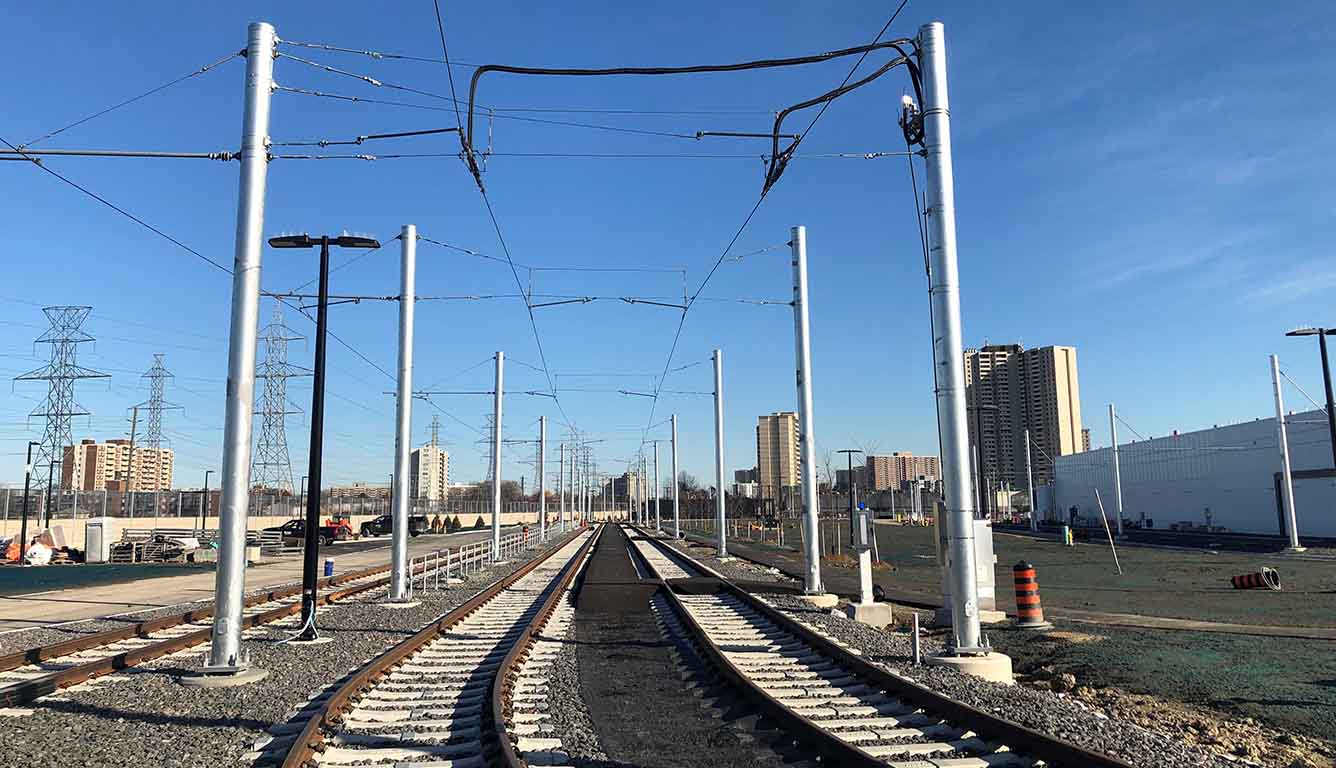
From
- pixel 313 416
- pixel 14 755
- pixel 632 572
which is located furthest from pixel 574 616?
pixel 632 572

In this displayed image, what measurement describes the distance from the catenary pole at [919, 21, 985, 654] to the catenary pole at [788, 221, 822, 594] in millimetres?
8173

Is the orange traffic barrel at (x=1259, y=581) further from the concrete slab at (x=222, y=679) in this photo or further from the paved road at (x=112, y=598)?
the paved road at (x=112, y=598)

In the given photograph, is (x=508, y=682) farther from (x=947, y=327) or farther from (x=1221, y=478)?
(x=1221, y=478)

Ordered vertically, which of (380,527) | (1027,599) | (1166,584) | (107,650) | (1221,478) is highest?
(1221,478)

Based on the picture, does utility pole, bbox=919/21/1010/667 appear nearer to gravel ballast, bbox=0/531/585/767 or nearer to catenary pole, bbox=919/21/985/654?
catenary pole, bbox=919/21/985/654

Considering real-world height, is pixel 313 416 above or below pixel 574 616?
above

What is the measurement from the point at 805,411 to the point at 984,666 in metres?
10.4

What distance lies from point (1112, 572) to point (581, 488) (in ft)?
299

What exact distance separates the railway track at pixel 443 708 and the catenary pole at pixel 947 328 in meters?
5.65

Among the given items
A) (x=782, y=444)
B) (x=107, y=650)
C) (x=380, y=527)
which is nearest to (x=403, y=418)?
(x=107, y=650)

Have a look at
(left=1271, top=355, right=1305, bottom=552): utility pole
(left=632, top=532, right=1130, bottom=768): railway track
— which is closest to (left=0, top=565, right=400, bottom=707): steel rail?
(left=632, top=532, right=1130, bottom=768): railway track

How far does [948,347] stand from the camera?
13.0 meters

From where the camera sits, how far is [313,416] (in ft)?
57.9

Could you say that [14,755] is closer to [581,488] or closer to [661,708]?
[661,708]
